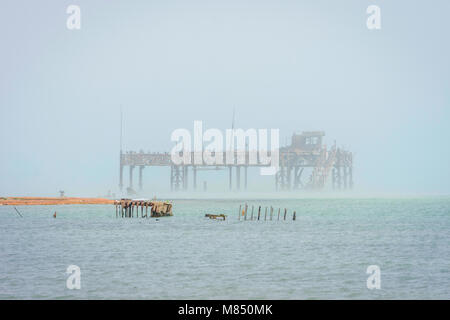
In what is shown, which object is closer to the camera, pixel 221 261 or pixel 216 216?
pixel 221 261

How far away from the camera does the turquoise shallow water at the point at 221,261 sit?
2877cm

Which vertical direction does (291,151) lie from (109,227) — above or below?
above

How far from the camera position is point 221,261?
127 ft

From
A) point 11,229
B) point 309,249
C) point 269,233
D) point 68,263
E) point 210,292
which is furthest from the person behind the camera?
point 11,229

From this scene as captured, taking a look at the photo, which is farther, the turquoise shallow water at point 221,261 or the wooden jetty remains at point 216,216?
the wooden jetty remains at point 216,216

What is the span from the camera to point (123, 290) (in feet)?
93.9

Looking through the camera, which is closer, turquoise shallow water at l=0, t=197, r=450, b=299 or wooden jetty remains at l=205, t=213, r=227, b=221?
turquoise shallow water at l=0, t=197, r=450, b=299

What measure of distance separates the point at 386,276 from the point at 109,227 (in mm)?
37646

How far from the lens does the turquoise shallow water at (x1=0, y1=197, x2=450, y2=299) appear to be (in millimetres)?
28766
